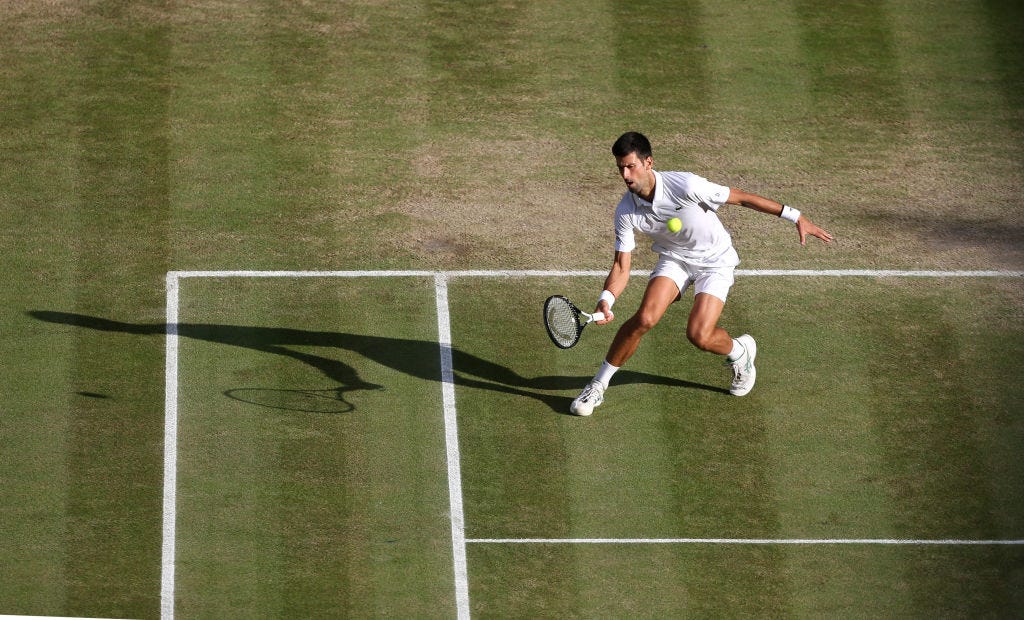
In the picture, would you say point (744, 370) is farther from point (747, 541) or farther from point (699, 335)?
point (747, 541)

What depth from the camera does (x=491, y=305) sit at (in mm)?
12508

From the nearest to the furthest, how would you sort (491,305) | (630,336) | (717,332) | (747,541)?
(747,541) < (630,336) < (717,332) < (491,305)

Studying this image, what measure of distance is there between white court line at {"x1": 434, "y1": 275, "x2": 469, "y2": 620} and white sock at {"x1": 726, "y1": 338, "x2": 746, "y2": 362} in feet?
7.31

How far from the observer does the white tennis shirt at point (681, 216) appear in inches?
427

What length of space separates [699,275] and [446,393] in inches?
88.3

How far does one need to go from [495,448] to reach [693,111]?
5.44 metres

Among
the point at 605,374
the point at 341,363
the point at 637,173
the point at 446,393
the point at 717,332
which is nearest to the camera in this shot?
the point at 637,173

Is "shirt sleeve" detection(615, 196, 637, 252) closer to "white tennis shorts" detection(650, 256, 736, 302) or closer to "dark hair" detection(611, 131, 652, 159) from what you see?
"white tennis shorts" detection(650, 256, 736, 302)

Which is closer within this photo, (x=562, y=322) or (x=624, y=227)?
(x=562, y=322)

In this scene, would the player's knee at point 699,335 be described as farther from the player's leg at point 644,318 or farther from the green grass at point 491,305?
the green grass at point 491,305

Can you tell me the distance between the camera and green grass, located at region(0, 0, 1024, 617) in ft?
33.3

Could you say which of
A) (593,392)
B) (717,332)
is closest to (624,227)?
(717,332)

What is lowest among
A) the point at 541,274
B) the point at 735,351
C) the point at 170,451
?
the point at 170,451

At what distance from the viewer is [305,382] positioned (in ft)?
38.1
